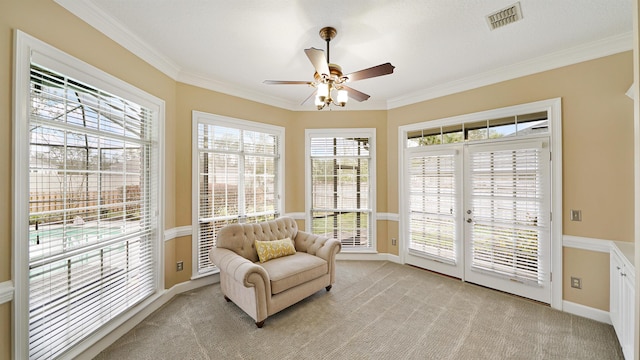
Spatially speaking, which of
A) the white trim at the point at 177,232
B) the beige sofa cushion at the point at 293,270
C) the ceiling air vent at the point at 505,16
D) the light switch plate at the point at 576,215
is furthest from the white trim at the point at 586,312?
the white trim at the point at 177,232

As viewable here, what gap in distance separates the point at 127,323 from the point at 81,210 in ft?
3.90

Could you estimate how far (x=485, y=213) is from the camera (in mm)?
3219

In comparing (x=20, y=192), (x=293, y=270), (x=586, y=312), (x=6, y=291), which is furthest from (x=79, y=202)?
(x=586, y=312)

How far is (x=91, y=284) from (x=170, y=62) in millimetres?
2431

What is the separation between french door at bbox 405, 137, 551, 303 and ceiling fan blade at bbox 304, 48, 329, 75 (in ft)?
8.04

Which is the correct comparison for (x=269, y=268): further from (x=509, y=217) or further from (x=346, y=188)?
(x=509, y=217)

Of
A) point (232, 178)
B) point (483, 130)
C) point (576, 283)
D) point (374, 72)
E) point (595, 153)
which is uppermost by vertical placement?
point (374, 72)

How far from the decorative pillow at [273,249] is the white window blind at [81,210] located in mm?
1235

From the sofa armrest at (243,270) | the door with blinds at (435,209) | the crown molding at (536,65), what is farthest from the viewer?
the door with blinds at (435,209)

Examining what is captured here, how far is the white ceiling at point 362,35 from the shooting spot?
1.95 meters

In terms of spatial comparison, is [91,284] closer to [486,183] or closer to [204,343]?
[204,343]

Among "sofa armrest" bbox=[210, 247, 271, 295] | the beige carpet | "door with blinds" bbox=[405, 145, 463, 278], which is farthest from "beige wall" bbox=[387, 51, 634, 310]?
"sofa armrest" bbox=[210, 247, 271, 295]

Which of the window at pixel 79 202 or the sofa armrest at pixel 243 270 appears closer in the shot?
the window at pixel 79 202

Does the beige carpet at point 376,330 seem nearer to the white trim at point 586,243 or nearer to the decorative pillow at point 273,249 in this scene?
the decorative pillow at point 273,249
